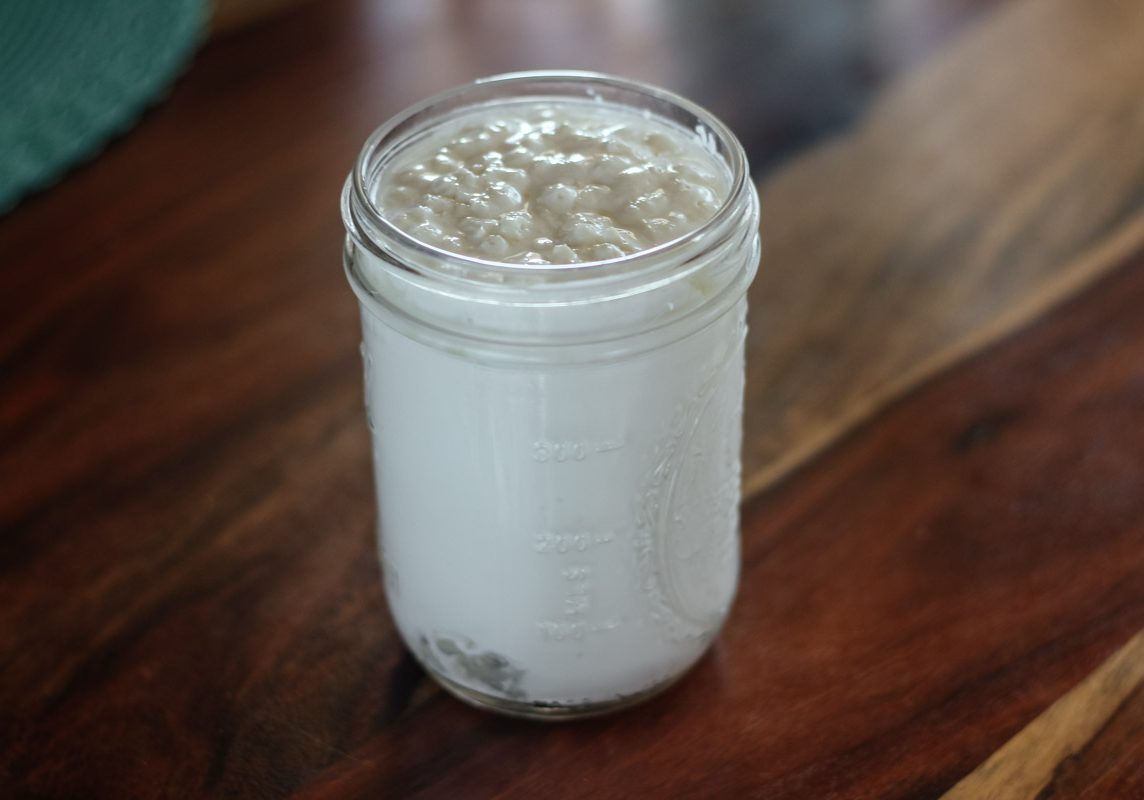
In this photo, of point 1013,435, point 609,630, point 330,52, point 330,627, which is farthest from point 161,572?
point 330,52

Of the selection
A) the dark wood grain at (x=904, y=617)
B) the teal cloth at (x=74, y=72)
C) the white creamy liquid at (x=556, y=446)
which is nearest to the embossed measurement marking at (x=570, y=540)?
the white creamy liquid at (x=556, y=446)

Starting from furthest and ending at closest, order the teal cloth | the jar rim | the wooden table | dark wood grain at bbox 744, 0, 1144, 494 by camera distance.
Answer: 1. the teal cloth
2. dark wood grain at bbox 744, 0, 1144, 494
3. the wooden table
4. the jar rim

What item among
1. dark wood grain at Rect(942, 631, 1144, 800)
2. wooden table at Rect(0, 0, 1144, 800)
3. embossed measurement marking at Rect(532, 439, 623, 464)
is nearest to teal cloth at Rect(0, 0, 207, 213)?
wooden table at Rect(0, 0, 1144, 800)

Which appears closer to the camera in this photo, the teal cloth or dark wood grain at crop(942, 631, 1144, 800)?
dark wood grain at crop(942, 631, 1144, 800)

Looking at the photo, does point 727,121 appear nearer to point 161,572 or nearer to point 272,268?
point 272,268

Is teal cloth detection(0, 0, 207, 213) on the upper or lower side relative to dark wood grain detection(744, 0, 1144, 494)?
upper

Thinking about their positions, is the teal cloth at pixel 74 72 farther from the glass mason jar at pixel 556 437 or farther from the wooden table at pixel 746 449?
the glass mason jar at pixel 556 437

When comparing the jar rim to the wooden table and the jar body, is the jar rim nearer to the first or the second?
the jar body
